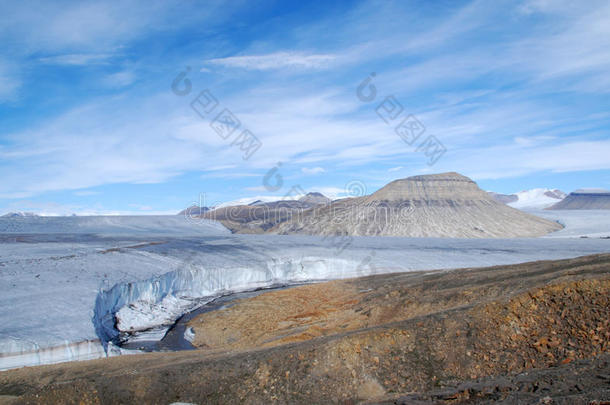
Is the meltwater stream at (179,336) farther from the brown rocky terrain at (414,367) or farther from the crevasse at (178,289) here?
the brown rocky terrain at (414,367)

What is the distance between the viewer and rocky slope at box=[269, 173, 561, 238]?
55781mm

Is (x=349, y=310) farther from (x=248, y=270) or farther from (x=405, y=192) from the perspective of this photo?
(x=405, y=192)

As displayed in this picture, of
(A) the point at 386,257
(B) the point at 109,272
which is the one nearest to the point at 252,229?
(A) the point at 386,257

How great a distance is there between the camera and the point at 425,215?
5994 centimetres

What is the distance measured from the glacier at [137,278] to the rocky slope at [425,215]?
74.7 ft

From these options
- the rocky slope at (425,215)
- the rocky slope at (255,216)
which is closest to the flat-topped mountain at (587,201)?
the rocky slope at (255,216)

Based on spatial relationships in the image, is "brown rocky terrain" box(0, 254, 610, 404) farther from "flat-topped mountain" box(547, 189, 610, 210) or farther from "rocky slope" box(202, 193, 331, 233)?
"flat-topped mountain" box(547, 189, 610, 210)

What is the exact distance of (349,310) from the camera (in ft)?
51.4

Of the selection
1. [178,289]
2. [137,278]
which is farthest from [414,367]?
[178,289]

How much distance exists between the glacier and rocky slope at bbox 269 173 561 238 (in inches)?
896

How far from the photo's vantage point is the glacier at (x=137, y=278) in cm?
1181

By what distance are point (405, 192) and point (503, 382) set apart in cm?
6292

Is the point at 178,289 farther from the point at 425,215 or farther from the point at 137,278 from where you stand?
the point at 425,215

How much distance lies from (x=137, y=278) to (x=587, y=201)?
5780 inches
